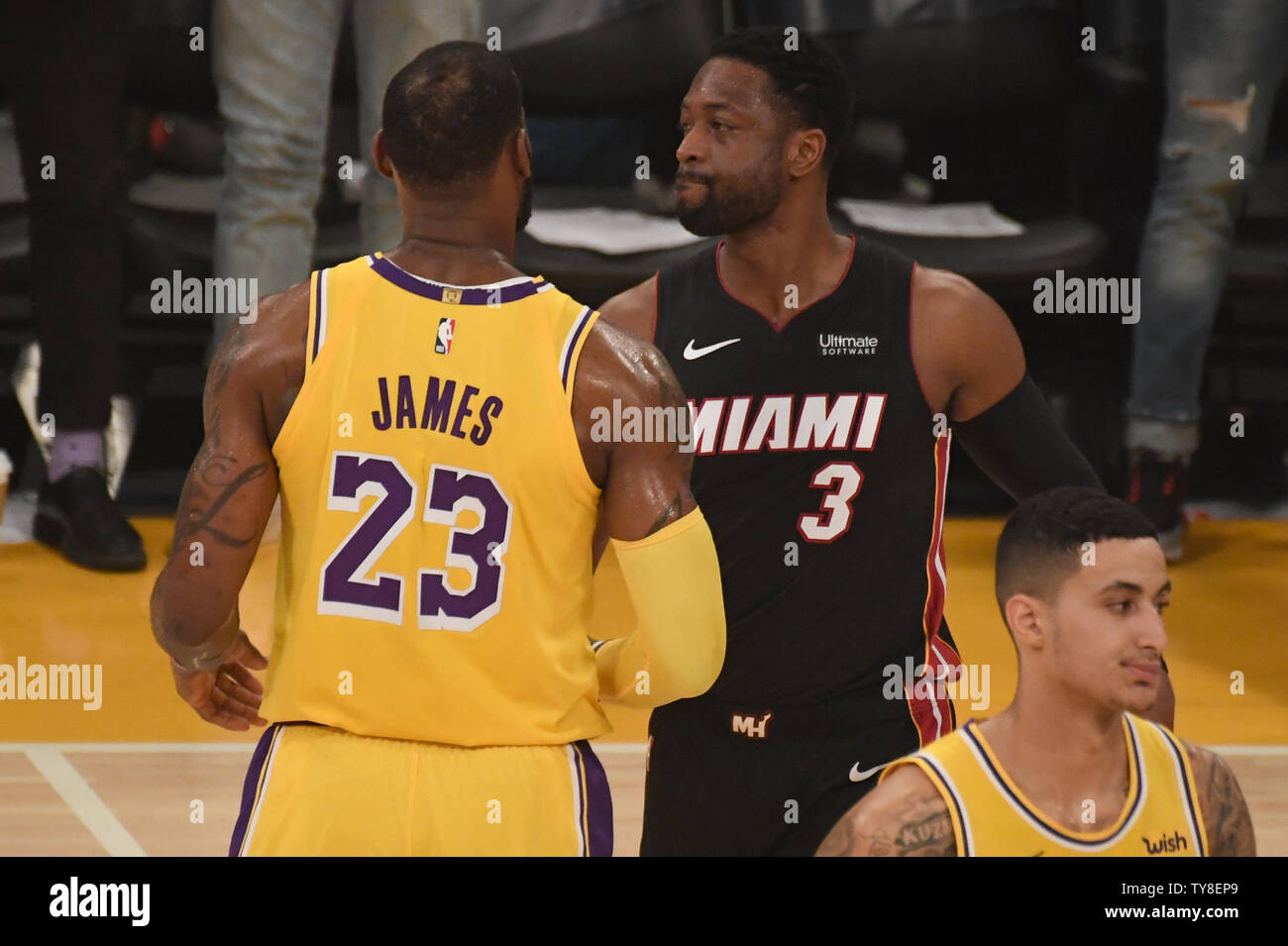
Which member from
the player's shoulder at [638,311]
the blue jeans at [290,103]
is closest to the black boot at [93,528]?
the blue jeans at [290,103]

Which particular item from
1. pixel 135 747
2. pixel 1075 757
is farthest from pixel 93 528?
pixel 1075 757

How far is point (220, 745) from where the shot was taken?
544 cm

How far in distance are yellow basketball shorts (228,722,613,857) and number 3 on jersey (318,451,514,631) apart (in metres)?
0.21

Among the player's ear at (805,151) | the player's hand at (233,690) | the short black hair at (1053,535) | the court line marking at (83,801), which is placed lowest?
the court line marking at (83,801)

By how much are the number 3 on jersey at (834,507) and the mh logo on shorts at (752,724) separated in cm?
36

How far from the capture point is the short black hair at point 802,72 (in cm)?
354

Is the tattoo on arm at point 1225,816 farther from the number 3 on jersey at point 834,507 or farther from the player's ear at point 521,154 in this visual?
the player's ear at point 521,154

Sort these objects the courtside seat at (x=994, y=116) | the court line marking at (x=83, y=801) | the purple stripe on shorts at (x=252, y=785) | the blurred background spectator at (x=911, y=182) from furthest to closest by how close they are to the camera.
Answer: the courtside seat at (x=994, y=116) < the blurred background spectator at (x=911, y=182) < the court line marking at (x=83, y=801) < the purple stripe on shorts at (x=252, y=785)

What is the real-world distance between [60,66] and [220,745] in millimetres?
2625

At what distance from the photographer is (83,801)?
493 cm

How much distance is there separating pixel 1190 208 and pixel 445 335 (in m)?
5.13

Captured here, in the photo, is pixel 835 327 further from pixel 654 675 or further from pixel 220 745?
pixel 220 745
